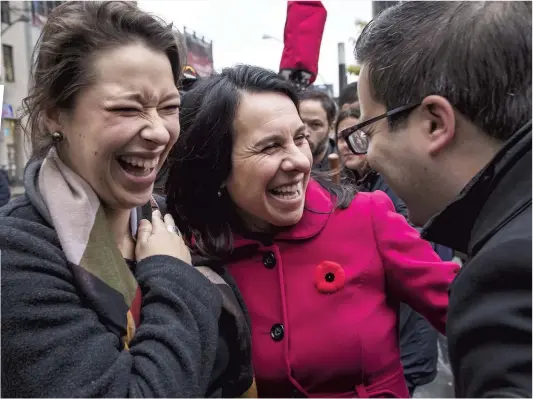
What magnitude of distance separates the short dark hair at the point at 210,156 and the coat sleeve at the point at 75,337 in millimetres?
506

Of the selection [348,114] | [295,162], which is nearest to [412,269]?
[295,162]

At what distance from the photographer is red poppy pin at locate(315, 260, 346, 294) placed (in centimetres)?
170

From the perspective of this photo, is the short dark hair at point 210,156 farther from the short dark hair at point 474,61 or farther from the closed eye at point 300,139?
the short dark hair at point 474,61

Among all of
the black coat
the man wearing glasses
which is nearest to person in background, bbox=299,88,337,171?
the man wearing glasses

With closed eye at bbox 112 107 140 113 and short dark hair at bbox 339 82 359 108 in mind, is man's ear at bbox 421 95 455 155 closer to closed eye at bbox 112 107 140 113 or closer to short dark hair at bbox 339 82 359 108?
closed eye at bbox 112 107 140 113

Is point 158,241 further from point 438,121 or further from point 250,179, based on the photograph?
point 438,121

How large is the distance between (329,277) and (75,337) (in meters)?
0.79

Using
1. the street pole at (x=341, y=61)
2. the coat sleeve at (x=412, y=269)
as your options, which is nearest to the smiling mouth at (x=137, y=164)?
the coat sleeve at (x=412, y=269)

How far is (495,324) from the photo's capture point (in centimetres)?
86

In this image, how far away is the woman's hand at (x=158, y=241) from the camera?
1455 mm

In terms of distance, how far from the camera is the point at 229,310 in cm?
153

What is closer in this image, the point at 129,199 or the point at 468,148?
the point at 468,148

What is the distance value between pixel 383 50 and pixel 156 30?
2.06 feet

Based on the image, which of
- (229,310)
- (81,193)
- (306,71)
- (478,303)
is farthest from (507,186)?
(306,71)
